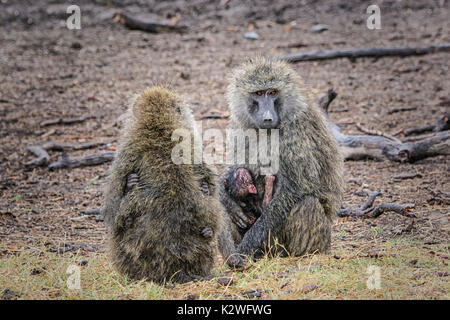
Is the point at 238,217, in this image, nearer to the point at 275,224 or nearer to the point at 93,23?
the point at 275,224

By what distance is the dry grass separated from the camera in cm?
390

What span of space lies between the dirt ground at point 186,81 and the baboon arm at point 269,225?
69 cm

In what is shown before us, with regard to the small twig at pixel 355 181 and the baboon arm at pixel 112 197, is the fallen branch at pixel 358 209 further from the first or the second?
the baboon arm at pixel 112 197

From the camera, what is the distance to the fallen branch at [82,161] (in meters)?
7.54

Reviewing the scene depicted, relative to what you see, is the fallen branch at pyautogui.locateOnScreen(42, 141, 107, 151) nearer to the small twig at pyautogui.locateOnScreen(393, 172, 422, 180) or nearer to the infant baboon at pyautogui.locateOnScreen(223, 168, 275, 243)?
the infant baboon at pyautogui.locateOnScreen(223, 168, 275, 243)

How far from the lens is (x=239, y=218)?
527 centimetres

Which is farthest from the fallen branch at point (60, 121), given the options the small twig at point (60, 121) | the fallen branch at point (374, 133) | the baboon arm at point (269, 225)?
the baboon arm at point (269, 225)

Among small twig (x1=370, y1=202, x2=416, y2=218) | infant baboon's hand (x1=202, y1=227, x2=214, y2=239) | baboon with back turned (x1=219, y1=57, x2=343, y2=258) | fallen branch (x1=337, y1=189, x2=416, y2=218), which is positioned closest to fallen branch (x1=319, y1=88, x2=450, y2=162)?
fallen branch (x1=337, y1=189, x2=416, y2=218)

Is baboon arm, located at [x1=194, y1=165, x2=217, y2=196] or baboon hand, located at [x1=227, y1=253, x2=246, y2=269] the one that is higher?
baboon arm, located at [x1=194, y1=165, x2=217, y2=196]

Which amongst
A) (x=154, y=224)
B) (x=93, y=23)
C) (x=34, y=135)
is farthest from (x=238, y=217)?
(x=93, y=23)

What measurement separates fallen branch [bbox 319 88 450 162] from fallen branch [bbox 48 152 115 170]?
313 centimetres

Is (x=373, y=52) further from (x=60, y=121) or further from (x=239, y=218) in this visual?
(x=239, y=218)

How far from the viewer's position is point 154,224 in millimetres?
3990
